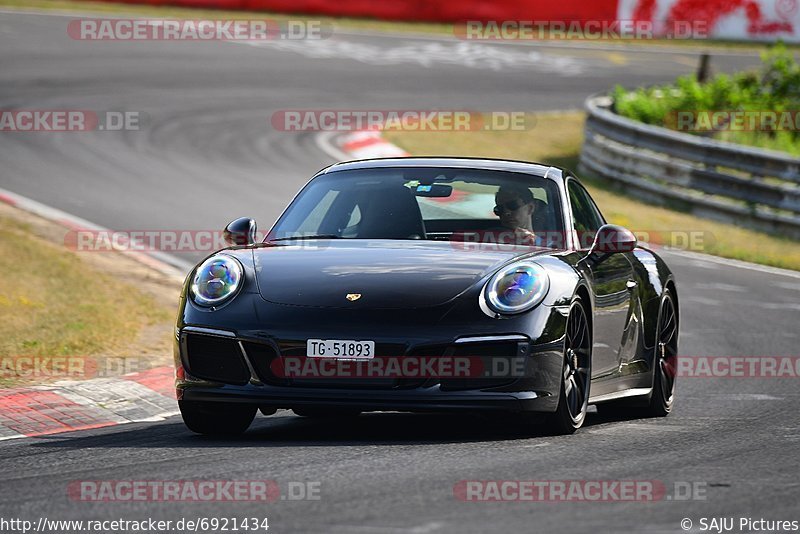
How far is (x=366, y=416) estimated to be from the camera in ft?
26.5

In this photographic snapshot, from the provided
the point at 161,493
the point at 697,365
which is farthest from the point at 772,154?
the point at 161,493

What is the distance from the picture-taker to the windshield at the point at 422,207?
25.3ft

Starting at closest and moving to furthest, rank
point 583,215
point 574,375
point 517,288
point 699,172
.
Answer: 1. point 517,288
2. point 574,375
3. point 583,215
4. point 699,172

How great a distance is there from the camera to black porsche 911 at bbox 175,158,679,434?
21.3 feet

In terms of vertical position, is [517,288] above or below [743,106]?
above

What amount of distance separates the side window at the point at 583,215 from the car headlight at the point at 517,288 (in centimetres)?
112

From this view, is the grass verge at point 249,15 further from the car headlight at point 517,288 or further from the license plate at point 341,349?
the license plate at point 341,349

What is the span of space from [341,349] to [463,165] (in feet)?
6.27

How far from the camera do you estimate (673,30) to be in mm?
33188

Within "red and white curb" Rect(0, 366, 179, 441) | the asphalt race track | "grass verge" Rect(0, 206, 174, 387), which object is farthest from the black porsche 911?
"grass verge" Rect(0, 206, 174, 387)

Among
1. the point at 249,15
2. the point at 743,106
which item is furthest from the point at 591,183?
the point at 249,15

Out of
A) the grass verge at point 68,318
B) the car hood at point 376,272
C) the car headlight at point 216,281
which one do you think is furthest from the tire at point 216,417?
the grass verge at point 68,318

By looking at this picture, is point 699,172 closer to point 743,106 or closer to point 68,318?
point 743,106

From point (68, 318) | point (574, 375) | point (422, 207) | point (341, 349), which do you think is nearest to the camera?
point (341, 349)
